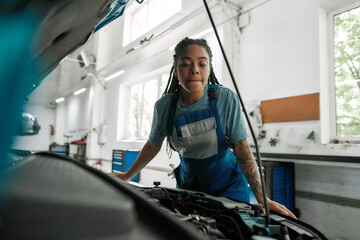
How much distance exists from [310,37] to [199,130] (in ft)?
6.73

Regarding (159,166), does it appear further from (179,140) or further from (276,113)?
(179,140)

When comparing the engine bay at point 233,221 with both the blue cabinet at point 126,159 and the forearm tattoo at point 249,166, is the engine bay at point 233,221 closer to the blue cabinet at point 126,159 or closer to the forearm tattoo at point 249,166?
the forearm tattoo at point 249,166

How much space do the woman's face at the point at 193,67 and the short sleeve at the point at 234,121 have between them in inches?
7.0

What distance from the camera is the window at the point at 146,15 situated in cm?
484

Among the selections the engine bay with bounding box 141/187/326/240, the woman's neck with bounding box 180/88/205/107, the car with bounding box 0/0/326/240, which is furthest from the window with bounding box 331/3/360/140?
the car with bounding box 0/0/326/240

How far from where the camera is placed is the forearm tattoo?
113cm

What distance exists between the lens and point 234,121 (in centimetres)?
128

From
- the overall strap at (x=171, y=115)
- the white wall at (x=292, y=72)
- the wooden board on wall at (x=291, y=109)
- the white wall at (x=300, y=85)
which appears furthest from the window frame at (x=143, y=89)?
the overall strap at (x=171, y=115)

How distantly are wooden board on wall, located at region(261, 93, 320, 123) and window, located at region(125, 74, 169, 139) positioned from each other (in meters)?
2.60

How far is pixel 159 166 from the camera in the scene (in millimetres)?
4562

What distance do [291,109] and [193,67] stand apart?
6.12 feet

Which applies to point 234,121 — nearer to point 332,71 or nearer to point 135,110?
point 332,71

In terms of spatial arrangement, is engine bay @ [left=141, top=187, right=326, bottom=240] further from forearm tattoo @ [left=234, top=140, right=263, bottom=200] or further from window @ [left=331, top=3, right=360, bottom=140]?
window @ [left=331, top=3, right=360, bottom=140]

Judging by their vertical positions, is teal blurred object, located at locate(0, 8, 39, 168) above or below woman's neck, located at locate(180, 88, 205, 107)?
below
